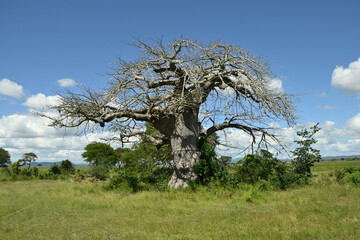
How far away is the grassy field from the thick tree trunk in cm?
176

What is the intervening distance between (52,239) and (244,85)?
8861 mm

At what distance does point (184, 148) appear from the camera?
12.7 m

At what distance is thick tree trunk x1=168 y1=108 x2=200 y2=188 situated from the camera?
12.5 meters

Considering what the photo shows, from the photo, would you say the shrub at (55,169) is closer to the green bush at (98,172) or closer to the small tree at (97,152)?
the green bush at (98,172)

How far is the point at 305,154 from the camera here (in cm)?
1335

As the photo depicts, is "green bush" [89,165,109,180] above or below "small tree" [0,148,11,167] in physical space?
below

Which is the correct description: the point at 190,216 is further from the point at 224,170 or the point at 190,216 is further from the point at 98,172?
the point at 98,172

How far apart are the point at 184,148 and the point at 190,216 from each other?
5.30 meters

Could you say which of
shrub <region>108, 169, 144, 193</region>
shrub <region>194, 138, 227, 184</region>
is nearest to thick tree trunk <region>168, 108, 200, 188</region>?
shrub <region>194, 138, 227, 184</region>

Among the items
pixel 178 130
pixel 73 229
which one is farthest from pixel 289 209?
pixel 178 130

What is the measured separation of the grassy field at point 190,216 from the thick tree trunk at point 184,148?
5.78ft

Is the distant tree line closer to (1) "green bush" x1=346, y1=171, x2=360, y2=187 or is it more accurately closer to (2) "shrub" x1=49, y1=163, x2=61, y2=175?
(1) "green bush" x1=346, y1=171, x2=360, y2=187

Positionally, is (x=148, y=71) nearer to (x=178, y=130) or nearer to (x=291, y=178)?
(x=178, y=130)

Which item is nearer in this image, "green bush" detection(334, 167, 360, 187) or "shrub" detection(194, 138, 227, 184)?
"green bush" detection(334, 167, 360, 187)
